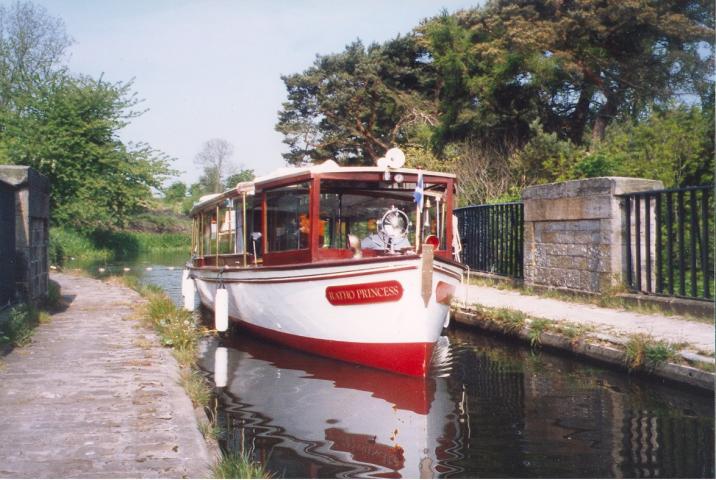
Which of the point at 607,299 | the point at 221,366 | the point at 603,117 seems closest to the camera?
the point at 221,366

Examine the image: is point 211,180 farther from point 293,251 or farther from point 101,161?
point 293,251

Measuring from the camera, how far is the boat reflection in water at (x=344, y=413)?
18.5 ft

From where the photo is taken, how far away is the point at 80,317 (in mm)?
11383

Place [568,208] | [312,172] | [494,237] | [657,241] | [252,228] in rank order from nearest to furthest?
[312,172] < [657,241] < [252,228] < [568,208] < [494,237]

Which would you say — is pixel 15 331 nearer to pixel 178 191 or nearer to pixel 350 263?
pixel 350 263

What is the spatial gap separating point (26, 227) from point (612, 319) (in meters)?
8.93

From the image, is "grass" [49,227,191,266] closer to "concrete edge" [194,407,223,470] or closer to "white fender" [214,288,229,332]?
"white fender" [214,288,229,332]

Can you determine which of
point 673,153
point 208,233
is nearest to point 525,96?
point 673,153

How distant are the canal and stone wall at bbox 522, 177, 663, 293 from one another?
2.79 meters

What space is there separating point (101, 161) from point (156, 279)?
6.57 meters

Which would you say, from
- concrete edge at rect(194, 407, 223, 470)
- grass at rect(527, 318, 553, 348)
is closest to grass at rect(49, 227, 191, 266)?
grass at rect(527, 318, 553, 348)

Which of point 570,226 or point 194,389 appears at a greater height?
point 570,226

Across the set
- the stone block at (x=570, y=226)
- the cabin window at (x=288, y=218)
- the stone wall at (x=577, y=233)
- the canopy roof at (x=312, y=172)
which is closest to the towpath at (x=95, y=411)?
the cabin window at (x=288, y=218)

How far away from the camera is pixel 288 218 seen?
34.8 ft
